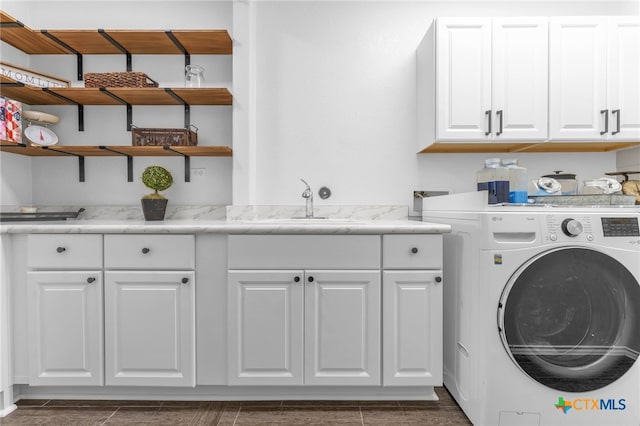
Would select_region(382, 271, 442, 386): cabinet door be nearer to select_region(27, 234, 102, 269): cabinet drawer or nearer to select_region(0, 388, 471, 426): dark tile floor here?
select_region(0, 388, 471, 426): dark tile floor

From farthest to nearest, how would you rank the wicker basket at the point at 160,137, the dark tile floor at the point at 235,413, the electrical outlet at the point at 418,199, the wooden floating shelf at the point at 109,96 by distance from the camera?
1. the electrical outlet at the point at 418,199
2. the wicker basket at the point at 160,137
3. the wooden floating shelf at the point at 109,96
4. the dark tile floor at the point at 235,413

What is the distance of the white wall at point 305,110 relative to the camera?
252cm

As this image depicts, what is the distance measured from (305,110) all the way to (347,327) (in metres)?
1.46

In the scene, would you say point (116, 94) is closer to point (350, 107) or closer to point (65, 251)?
point (65, 251)

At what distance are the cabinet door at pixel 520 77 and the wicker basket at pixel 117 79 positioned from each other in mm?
2068

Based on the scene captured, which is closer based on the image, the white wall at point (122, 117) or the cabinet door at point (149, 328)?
the cabinet door at point (149, 328)

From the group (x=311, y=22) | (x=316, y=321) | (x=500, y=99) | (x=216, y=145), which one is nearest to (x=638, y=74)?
(x=500, y=99)

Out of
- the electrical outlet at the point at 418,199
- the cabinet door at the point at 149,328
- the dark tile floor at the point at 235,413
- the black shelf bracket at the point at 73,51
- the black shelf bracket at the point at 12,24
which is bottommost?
the dark tile floor at the point at 235,413

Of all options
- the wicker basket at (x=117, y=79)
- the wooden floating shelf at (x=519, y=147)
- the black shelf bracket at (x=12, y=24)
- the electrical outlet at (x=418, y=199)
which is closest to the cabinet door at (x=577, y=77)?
the wooden floating shelf at (x=519, y=147)

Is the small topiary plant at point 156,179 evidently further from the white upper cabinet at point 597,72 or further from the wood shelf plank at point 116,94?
the white upper cabinet at point 597,72

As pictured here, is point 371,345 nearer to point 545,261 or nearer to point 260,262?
point 260,262

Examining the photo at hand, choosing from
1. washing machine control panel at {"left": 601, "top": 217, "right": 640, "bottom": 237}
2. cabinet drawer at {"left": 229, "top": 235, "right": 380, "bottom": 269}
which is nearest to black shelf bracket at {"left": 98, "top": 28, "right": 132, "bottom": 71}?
cabinet drawer at {"left": 229, "top": 235, "right": 380, "bottom": 269}

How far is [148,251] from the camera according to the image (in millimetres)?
1812

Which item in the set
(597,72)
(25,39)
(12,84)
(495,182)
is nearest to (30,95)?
(12,84)
